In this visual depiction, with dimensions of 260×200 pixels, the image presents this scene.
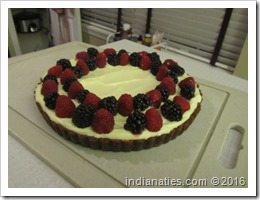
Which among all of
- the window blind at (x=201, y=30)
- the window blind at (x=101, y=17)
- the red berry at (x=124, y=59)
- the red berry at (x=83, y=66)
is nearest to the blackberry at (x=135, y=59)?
the red berry at (x=124, y=59)

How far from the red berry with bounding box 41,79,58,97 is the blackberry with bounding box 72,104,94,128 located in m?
0.25

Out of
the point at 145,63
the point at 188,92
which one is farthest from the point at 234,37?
the point at 188,92

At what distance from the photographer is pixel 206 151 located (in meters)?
1.02

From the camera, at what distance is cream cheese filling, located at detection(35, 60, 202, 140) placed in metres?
0.96

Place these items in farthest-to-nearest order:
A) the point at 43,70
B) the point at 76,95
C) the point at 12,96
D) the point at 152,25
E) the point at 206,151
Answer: the point at 152,25, the point at 43,70, the point at 12,96, the point at 76,95, the point at 206,151

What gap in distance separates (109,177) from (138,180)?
11 centimetres

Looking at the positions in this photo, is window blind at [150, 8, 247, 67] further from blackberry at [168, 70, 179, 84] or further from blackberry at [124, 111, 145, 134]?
blackberry at [124, 111, 145, 134]

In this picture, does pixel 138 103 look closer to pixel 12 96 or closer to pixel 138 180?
pixel 138 180

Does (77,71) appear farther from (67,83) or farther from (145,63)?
(145,63)

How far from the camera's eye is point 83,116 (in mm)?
940

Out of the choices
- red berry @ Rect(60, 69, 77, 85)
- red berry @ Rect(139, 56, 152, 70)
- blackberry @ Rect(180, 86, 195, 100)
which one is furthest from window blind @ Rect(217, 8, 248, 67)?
red berry @ Rect(60, 69, 77, 85)

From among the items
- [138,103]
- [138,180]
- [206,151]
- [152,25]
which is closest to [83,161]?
[138,180]

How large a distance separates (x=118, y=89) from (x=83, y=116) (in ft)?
1.15

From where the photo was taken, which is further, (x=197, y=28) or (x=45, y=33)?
(x=45, y=33)
